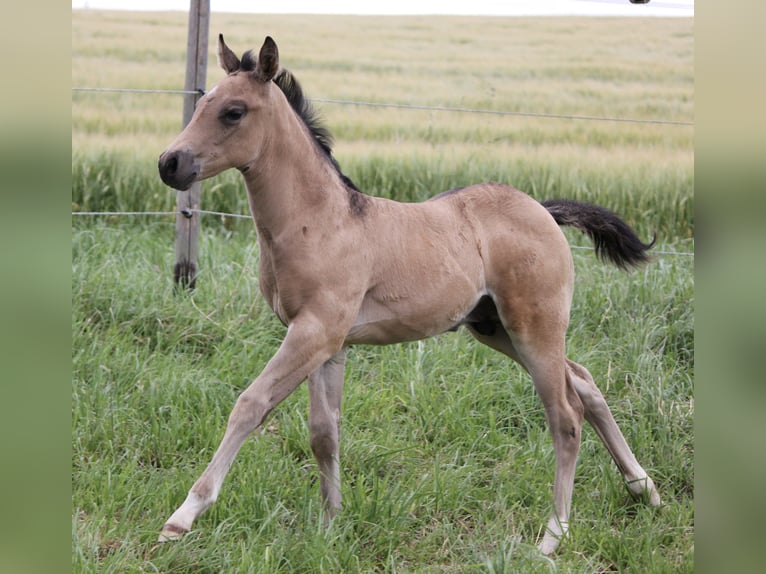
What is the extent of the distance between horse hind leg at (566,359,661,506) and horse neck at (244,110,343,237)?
1.63 meters

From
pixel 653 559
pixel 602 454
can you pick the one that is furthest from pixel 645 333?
pixel 653 559

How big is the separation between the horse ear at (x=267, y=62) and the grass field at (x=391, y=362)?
1.85m

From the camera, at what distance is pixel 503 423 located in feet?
17.6

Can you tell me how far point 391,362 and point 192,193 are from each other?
1950 millimetres

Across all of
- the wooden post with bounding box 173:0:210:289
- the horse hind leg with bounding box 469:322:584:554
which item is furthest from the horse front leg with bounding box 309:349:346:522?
the wooden post with bounding box 173:0:210:289

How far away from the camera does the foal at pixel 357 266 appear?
140 inches

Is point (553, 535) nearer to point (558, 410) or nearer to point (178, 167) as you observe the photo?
point (558, 410)

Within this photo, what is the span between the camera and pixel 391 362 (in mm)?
5809

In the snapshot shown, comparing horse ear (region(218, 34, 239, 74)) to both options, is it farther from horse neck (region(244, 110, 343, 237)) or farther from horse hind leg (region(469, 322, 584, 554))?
horse hind leg (region(469, 322, 584, 554))

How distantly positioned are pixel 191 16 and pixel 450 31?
24.7 feet

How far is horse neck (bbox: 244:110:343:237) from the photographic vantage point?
376 cm

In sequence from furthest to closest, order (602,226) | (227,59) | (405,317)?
(602,226), (405,317), (227,59)

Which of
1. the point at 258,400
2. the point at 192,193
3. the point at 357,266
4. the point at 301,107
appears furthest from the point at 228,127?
the point at 192,193

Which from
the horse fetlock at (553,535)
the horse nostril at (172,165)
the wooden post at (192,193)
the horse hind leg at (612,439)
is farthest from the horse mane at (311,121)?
the wooden post at (192,193)
